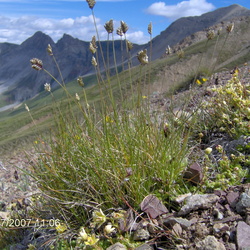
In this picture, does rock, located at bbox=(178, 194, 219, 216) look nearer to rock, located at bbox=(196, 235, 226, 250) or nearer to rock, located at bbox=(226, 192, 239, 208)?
rock, located at bbox=(226, 192, 239, 208)

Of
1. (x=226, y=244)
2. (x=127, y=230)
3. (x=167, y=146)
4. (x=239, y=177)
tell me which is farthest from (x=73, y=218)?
(x=239, y=177)

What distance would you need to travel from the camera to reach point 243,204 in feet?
9.37

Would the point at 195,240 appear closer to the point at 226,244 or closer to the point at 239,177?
the point at 226,244

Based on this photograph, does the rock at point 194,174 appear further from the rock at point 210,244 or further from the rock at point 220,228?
the rock at point 210,244

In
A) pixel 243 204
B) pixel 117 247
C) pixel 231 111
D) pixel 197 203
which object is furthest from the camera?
pixel 231 111

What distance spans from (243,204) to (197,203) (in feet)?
1.39

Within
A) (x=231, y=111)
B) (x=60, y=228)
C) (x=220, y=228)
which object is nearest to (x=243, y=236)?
(x=220, y=228)

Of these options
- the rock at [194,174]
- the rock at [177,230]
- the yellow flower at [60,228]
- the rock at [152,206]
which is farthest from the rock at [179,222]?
the yellow flower at [60,228]

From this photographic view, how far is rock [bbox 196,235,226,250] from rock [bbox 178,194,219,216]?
1.50 ft

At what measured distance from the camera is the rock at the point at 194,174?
3391 millimetres

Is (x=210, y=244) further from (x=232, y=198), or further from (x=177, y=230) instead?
(x=232, y=198)

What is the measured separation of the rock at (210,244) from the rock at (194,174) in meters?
0.86

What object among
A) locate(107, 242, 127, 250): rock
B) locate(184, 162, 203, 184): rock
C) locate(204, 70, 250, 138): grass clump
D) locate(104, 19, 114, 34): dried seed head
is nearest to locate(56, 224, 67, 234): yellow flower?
locate(107, 242, 127, 250): rock

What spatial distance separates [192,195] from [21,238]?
241 centimetres
